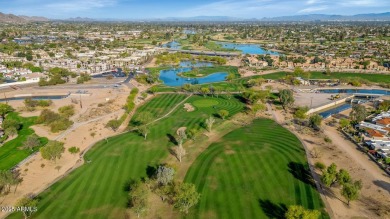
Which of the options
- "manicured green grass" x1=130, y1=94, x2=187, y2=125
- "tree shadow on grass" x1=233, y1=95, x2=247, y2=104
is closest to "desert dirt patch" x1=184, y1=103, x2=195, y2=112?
"manicured green grass" x1=130, y1=94, x2=187, y2=125

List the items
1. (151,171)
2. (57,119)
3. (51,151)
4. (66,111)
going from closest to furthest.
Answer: (151,171), (51,151), (57,119), (66,111)

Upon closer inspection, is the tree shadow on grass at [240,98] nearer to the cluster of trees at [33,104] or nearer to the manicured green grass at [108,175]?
the manicured green grass at [108,175]

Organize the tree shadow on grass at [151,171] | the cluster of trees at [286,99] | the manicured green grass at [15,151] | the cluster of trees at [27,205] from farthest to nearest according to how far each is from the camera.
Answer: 1. the cluster of trees at [286,99]
2. the manicured green grass at [15,151]
3. the tree shadow on grass at [151,171]
4. the cluster of trees at [27,205]

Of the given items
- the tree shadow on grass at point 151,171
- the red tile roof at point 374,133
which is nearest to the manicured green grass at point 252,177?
the tree shadow on grass at point 151,171

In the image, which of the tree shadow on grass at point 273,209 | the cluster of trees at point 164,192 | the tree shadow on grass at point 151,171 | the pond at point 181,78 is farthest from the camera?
the pond at point 181,78

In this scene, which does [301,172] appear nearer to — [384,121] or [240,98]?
[384,121]

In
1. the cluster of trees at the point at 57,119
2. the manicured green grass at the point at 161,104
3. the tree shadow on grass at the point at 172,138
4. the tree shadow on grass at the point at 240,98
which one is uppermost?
the cluster of trees at the point at 57,119

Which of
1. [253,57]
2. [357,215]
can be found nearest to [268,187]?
[357,215]

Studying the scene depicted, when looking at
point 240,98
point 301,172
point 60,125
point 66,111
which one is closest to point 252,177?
point 301,172
